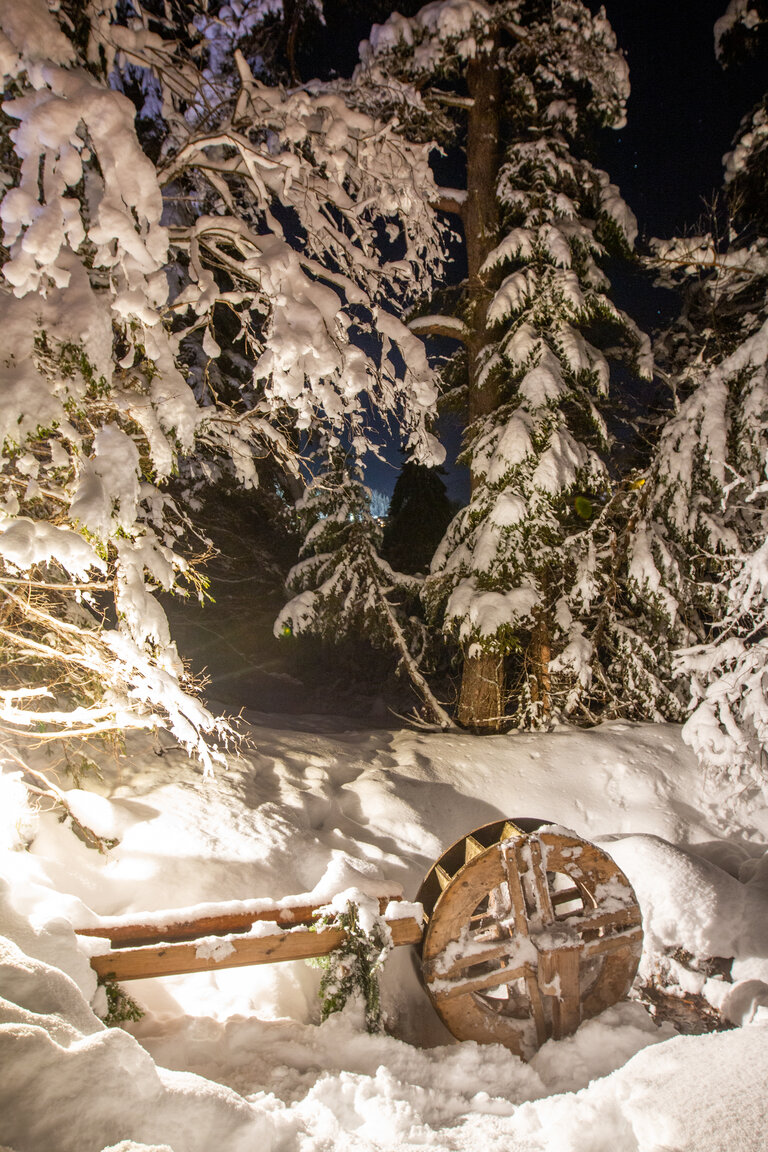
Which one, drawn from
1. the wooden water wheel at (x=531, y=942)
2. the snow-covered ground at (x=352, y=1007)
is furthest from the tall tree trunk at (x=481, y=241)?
the wooden water wheel at (x=531, y=942)

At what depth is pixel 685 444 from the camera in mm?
7109

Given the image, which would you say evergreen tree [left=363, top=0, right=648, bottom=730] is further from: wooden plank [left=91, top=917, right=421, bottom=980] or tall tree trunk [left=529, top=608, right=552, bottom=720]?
wooden plank [left=91, top=917, right=421, bottom=980]

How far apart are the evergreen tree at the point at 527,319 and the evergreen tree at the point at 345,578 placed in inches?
62.6

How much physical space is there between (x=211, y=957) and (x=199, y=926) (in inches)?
8.6

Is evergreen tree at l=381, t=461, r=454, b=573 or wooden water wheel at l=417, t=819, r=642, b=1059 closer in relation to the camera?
wooden water wheel at l=417, t=819, r=642, b=1059

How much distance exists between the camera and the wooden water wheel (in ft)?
12.0

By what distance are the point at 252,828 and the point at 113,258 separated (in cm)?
404

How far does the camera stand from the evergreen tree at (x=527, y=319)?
6.79 m

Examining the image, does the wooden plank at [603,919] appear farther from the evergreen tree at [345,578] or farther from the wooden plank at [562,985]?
the evergreen tree at [345,578]

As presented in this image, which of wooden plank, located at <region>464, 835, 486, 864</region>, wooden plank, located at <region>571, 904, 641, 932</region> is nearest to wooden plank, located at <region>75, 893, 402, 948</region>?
wooden plank, located at <region>464, 835, 486, 864</region>

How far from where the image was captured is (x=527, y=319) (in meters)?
7.10

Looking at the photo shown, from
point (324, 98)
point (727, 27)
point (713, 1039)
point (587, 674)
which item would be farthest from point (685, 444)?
point (713, 1039)

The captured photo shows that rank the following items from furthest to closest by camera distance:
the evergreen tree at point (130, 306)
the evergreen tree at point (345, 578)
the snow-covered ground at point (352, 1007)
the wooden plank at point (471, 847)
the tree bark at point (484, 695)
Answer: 1. the evergreen tree at point (345, 578)
2. the tree bark at point (484, 695)
3. the wooden plank at point (471, 847)
4. the evergreen tree at point (130, 306)
5. the snow-covered ground at point (352, 1007)

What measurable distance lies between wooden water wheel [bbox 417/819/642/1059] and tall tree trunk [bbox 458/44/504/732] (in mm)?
3531
